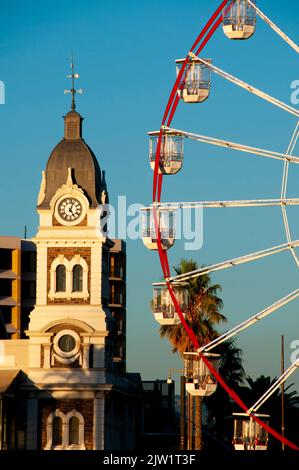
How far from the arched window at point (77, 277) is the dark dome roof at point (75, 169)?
351cm

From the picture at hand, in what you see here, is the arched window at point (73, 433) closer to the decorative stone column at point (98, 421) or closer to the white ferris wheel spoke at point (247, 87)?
the decorative stone column at point (98, 421)

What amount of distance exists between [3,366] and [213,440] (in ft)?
→ 41.2

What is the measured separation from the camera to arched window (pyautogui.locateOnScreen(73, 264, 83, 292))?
104125 millimetres

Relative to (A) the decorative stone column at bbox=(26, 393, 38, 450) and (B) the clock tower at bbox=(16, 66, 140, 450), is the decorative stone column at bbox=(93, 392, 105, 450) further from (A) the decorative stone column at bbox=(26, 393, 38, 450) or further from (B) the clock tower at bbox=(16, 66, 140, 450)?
(A) the decorative stone column at bbox=(26, 393, 38, 450)

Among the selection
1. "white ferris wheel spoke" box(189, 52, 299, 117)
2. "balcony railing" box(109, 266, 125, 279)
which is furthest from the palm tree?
"balcony railing" box(109, 266, 125, 279)

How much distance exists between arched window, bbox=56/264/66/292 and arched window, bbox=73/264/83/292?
56 cm

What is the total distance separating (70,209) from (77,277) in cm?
371

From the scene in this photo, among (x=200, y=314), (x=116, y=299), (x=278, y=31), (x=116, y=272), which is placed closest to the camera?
(x=278, y=31)

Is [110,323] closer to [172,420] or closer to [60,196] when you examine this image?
[60,196]

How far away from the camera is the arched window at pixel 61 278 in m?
104

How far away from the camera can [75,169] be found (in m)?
105

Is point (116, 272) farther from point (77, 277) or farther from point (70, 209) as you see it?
point (70, 209)

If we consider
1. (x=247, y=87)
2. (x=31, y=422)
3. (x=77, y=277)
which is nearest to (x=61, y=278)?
(x=77, y=277)
